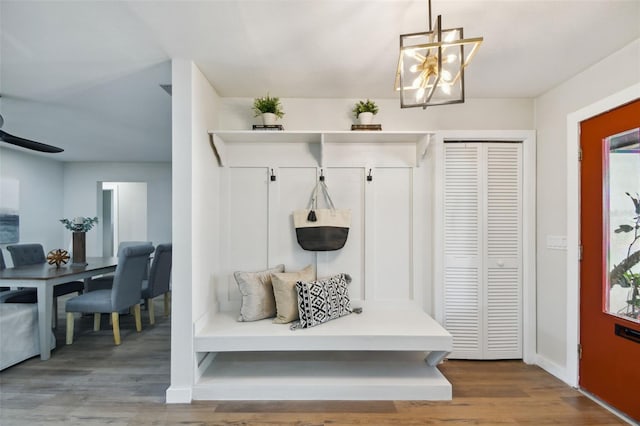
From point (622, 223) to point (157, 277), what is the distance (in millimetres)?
4515

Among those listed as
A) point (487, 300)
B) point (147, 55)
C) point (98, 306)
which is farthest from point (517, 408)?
point (98, 306)

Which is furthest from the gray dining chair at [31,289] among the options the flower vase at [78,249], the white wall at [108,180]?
the white wall at [108,180]

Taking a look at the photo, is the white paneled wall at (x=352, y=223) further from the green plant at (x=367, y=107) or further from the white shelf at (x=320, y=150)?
the green plant at (x=367, y=107)

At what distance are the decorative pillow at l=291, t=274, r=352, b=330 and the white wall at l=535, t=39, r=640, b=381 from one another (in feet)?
5.39

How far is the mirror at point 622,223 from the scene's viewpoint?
6.74 ft

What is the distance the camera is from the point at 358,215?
292cm

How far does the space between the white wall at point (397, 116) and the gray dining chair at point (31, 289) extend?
116 inches

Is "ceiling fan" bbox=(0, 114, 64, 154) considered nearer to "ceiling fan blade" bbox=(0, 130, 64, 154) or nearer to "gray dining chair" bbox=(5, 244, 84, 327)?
"ceiling fan blade" bbox=(0, 130, 64, 154)

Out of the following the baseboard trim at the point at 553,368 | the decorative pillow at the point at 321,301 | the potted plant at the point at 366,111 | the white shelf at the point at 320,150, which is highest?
the potted plant at the point at 366,111

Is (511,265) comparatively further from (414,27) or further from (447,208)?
(414,27)

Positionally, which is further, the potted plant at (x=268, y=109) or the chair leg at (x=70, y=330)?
the chair leg at (x=70, y=330)

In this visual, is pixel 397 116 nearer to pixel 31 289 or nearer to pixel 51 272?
pixel 51 272

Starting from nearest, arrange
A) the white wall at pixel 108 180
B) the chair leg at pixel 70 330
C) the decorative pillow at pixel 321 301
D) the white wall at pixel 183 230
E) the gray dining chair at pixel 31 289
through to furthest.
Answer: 1. the white wall at pixel 183 230
2. the decorative pillow at pixel 321 301
3. the chair leg at pixel 70 330
4. the gray dining chair at pixel 31 289
5. the white wall at pixel 108 180

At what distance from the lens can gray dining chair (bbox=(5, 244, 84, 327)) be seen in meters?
3.65
